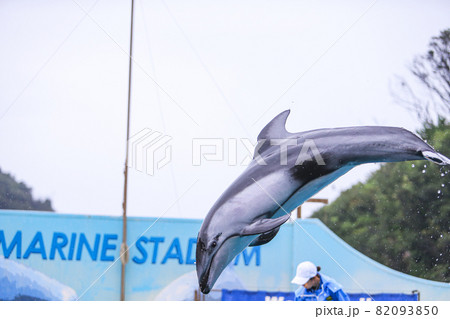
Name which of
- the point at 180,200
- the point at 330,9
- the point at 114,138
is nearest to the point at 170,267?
the point at 180,200

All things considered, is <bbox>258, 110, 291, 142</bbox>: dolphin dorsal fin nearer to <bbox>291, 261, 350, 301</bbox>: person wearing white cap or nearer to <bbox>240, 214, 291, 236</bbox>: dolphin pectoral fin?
<bbox>240, 214, 291, 236</bbox>: dolphin pectoral fin

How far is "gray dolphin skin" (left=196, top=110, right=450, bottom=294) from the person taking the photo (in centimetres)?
514

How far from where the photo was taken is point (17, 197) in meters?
6.48

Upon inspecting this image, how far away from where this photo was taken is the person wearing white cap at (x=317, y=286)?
5020 mm

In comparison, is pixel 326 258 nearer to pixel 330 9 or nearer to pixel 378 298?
pixel 378 298

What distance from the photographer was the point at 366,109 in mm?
6082

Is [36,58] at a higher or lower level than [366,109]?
higher

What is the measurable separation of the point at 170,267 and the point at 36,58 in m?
2.44

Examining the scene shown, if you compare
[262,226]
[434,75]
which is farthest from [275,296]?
[434,75]

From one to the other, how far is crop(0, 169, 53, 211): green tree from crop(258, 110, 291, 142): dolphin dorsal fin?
238 centimetres

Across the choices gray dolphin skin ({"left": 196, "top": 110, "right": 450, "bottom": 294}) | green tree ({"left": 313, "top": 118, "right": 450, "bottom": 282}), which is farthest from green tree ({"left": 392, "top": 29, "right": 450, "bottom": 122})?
gray dolphin skin ({"left": 196, "top": 110, "right": 450, "bottom": 294})

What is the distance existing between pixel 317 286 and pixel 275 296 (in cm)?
157

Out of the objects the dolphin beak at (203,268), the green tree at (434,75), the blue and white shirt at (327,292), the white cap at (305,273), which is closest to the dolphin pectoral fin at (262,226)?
the dolphin beak at (203,268)

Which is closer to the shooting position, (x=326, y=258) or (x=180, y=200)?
(x=180, y=200)
